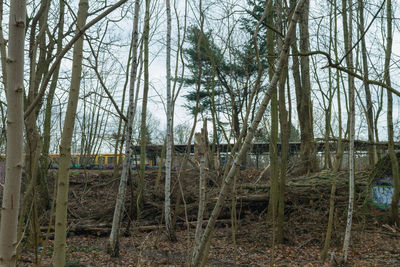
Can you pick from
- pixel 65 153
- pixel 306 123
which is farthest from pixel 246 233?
pixel 65 153

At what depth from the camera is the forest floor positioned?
566 centimetres

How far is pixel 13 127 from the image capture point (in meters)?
1.05

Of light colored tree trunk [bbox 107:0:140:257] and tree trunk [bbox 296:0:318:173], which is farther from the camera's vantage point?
tree trunk [bbox 296:0:318:173]

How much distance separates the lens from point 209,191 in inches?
350

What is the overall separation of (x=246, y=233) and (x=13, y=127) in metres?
6.67

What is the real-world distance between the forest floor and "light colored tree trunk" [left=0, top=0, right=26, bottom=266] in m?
3.69

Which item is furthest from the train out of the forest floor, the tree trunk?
the tree trunk

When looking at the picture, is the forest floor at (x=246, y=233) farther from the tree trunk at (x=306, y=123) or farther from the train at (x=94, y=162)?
the tree trunk at (x=306, y=123)

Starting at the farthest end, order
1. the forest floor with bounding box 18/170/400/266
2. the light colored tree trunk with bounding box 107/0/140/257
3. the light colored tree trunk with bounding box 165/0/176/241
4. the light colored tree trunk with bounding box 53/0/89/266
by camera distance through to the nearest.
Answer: the light colored tree trunk with bounding box 165/0/176/241 → the forest floor with bounding box 18/170/400/266 → the light colored tree trunk with bounding box 107/0/140/257 → the light colored tree trunk with bounding box 53/0/89/266

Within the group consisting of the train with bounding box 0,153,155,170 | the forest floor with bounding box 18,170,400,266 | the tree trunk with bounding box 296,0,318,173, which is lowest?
the forest floor with bounding box 18,170,400,266

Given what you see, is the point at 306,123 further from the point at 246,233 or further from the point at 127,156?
the point at 127,156

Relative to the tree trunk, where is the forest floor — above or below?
below

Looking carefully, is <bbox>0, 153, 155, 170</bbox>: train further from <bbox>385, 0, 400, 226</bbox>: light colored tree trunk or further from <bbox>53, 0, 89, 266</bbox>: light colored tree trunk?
<bbox>53, 0, 89, 266</bbox>: light colored tree trunk

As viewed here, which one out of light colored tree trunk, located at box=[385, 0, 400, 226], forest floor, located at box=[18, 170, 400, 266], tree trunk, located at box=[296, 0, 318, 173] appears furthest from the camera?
tree trunk, located at box=[296, 0, 318, 173]
